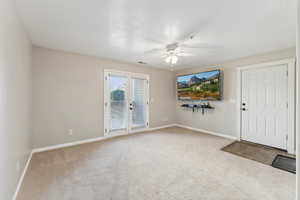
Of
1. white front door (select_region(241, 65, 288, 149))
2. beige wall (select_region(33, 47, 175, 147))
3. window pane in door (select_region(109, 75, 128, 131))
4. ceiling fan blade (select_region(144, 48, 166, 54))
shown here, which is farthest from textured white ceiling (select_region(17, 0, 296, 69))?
window pane in door (select_region(109, 75, 128, 131))

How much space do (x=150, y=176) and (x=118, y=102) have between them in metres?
2.68

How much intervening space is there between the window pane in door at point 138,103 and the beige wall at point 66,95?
705 millimetres

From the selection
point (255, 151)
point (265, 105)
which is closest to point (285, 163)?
point (255, 151)

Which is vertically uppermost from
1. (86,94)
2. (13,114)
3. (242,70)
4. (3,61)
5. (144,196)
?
(242,70)

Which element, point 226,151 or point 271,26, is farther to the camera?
point 226,151

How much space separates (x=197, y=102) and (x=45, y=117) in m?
4.67

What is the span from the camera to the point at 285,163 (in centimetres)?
256

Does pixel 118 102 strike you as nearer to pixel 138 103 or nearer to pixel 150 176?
pixel 138 103

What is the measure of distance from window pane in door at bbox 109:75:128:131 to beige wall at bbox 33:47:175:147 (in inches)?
12.9

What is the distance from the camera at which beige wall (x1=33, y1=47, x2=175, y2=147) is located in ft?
10.0

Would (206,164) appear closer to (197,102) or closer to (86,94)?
(197,102)

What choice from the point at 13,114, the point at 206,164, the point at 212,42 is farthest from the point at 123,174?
the point at 212,42

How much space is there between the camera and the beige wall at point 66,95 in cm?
305

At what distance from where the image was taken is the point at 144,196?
5.57 feet
